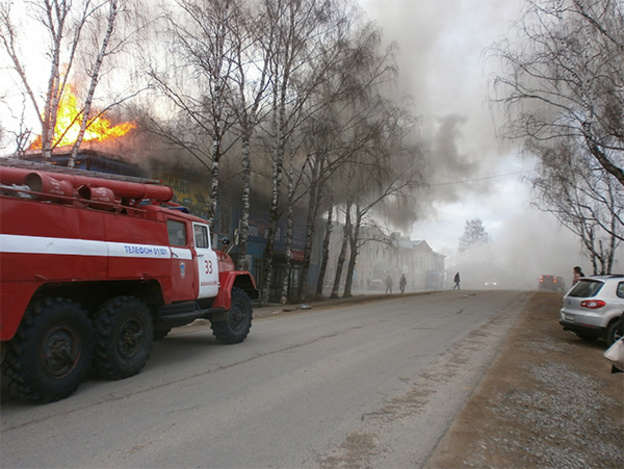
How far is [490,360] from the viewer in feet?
22.5

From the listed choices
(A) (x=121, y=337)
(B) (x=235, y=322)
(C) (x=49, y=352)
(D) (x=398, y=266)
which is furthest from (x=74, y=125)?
(D) (x=398, y=266)

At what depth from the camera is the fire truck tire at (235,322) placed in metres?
7.41

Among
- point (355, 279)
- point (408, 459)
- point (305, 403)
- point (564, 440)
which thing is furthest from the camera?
point (355, 279)

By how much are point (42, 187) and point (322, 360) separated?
4.47 m

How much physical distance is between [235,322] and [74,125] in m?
9.87

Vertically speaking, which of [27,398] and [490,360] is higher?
[27,398]

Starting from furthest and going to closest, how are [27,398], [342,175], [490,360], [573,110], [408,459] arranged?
1. [342,175]
2. [573,110]
3. [490,360]
4. [27,398]
5. [408,459]

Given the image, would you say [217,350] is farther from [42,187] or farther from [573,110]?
[573,110]

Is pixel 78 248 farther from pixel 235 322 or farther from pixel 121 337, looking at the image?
pixel 235 322

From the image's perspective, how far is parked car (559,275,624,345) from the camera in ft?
27.5

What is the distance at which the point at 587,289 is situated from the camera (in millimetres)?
9047

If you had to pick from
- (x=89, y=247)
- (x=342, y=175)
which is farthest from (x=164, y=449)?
(x=342, y=175)

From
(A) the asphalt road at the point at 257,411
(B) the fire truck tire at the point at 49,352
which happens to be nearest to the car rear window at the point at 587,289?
(A) the asphalt road at the point at 257,411

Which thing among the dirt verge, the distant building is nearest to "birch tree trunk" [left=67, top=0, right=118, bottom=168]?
the dirt verge
